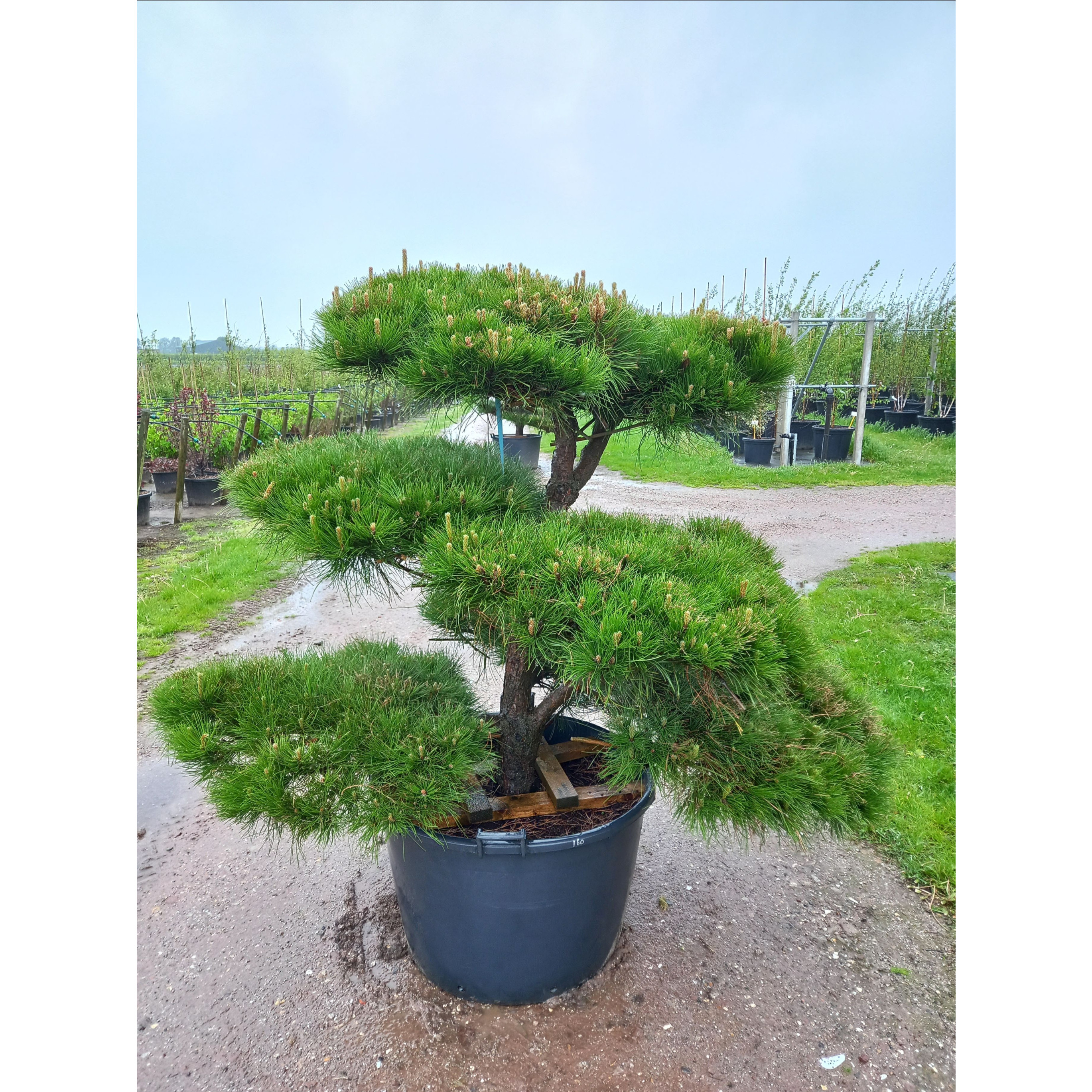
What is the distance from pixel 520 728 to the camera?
5.96ft

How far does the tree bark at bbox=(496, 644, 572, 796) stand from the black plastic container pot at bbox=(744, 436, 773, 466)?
29.1 ft

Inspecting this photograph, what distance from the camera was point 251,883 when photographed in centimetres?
215

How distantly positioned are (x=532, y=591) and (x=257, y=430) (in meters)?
7.16

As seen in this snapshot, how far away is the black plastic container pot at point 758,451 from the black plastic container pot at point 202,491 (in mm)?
6662

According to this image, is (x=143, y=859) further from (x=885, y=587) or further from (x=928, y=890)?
(x=885, y=587)

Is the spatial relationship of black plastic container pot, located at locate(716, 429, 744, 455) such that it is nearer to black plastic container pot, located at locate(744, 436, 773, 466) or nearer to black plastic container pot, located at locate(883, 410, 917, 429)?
black plastic container pot, located at locate(744, 436, 773, 466)

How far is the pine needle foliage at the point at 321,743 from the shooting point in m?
1.29

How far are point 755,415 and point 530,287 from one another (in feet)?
1.96

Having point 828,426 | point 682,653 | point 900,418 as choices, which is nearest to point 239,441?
point 682,653

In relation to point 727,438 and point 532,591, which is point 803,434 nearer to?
point 727,438

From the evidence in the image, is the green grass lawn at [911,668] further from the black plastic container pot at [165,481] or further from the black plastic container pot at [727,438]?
the black plastic container pot at [165,481]

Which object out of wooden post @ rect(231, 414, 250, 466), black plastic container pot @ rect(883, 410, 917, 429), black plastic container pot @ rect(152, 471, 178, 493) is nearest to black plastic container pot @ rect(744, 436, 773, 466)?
black plastic container pot @ rect(883, 410, 917, 429)

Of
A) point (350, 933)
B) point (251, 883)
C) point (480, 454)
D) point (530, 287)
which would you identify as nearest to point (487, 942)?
point (350, 933)

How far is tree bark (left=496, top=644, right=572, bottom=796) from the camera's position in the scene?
1.79m
